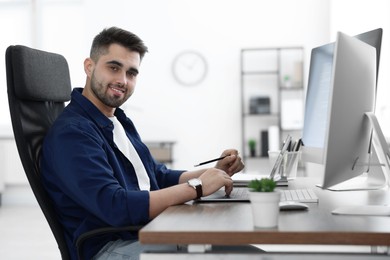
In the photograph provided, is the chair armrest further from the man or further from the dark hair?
the dark hair

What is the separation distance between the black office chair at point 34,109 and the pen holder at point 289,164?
27.0 inches

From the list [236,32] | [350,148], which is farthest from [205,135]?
[350,148]

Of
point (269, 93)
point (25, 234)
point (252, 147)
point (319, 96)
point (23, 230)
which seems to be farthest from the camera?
point (269, 93)

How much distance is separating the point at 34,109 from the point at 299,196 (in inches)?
31.8

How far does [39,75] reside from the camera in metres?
1.77

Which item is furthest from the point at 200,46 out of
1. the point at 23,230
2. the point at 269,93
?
the point at 23,230

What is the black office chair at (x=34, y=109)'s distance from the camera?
63.7 inches

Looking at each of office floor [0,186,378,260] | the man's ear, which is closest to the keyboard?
the man's ear

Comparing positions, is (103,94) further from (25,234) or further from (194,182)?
(25,234)

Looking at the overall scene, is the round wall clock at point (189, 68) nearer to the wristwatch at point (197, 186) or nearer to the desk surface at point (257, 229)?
the wristwatch at point (197, 186)

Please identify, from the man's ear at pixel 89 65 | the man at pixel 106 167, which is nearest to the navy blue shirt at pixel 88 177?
the man at pixel 106 167

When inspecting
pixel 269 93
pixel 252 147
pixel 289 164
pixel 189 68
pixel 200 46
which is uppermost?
pixel 200 46

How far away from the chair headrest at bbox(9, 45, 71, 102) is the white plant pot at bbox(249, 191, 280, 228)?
0.87 metres

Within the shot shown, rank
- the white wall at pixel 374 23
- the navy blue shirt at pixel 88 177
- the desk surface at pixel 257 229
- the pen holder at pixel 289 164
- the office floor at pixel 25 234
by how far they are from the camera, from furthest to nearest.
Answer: the white wall at pixel 374 23 → the office floor at pixel 25 234 → the pen holder at pixel 289 164 → the navy blue shirt at pixel 88 177 → the desk surface at pixel 257 229
